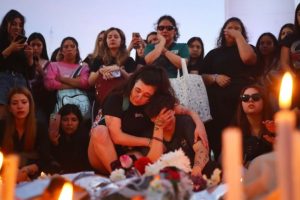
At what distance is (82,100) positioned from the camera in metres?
4.52

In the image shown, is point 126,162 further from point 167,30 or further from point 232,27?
point 232,27

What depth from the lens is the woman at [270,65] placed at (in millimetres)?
4024

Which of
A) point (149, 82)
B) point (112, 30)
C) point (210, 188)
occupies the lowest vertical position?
point (210, 188)

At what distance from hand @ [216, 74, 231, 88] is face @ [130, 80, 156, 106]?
68 centimetres

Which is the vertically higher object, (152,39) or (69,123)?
(152,39)

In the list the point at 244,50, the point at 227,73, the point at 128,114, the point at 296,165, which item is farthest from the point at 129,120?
the point at 296,165

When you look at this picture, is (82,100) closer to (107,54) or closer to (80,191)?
(107,54)

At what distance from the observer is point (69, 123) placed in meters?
4.44

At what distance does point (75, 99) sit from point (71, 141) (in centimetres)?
34

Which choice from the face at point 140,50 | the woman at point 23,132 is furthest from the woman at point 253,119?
the woman at point 23,132

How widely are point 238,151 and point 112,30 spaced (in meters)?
3.92

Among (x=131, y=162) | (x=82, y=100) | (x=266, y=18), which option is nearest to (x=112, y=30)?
(x=82, y=100)

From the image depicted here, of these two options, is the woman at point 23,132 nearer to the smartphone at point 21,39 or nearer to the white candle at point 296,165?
the smartphone at point 21,39

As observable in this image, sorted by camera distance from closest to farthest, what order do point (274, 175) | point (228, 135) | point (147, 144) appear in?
point (228, 135) < point (274, 175) < point (147, 144)
